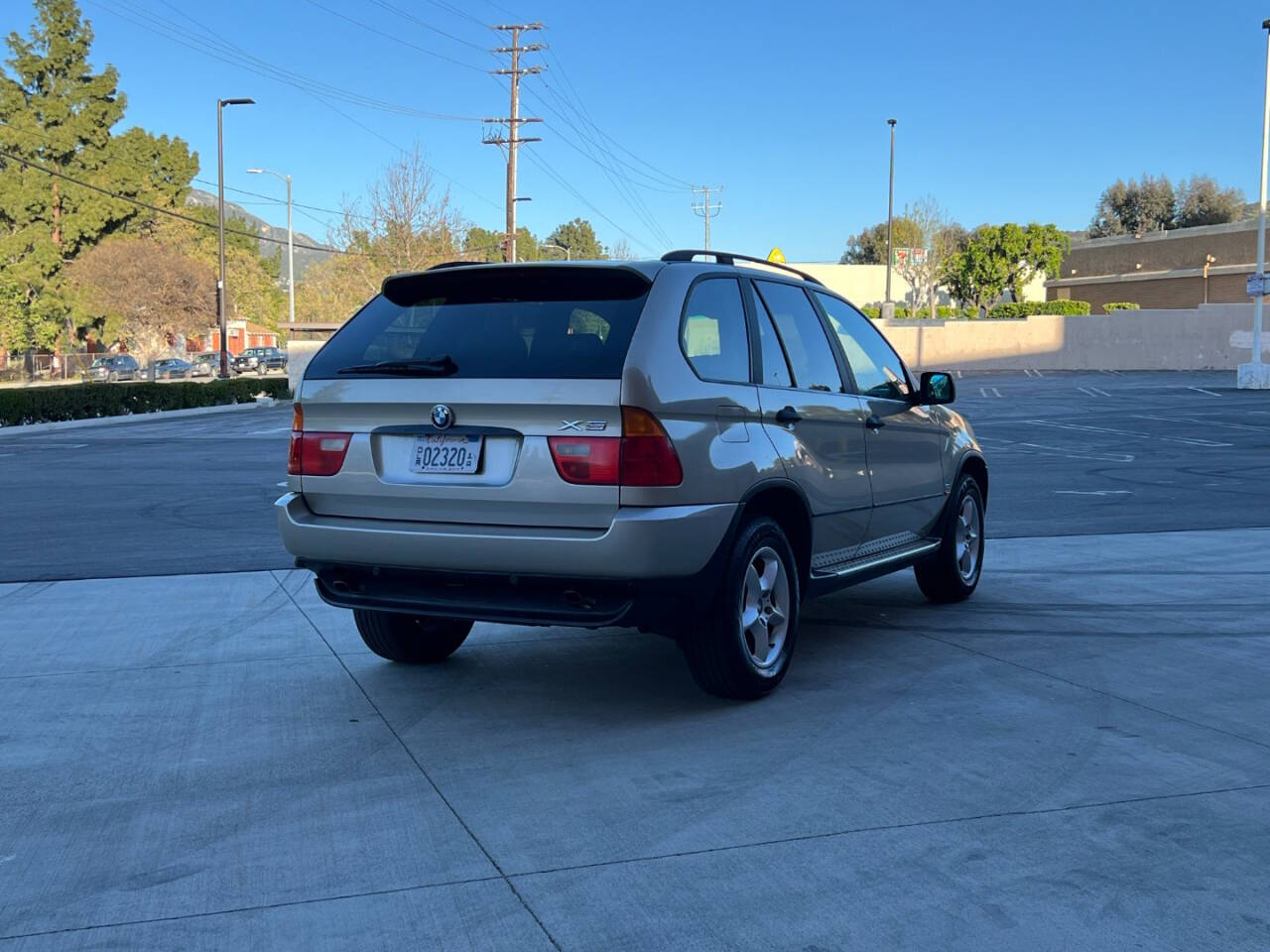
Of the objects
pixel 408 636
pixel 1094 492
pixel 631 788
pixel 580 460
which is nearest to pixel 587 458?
pixel 580 460

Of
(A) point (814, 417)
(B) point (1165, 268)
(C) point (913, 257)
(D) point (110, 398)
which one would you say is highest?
(C) point (913, 257)

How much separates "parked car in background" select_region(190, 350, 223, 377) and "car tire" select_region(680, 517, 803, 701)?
67.5m

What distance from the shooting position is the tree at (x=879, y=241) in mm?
84375

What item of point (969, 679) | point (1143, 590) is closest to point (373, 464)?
point (969, 679)

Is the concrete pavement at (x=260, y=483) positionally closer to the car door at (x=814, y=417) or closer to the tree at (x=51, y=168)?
the car door at (x=814, y=417)

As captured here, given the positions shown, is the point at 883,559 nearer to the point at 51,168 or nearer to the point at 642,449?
the point at 642,449

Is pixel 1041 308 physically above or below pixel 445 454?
above

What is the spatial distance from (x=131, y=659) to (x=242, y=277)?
9013cm

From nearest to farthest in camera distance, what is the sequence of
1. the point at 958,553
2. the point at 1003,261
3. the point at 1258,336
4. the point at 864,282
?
the point at 958,553
the point at 1258,336
the point at 1003,261
the point at 864,282

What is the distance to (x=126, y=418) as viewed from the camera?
34.8m

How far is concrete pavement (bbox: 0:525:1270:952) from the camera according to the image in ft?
11.9

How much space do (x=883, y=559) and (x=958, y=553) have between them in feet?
4.25

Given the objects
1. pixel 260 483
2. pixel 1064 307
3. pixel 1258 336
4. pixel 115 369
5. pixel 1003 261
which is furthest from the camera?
pixel 115 369

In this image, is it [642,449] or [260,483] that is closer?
[642,449]
